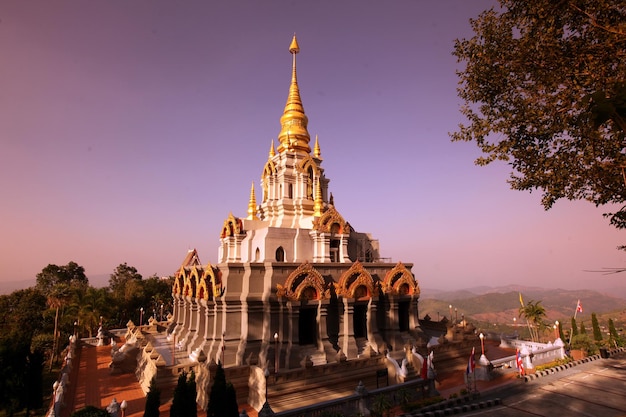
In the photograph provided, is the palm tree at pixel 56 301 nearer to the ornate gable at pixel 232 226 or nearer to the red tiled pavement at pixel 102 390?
the red tiled pavement at pixel 102 390

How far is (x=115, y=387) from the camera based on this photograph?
19.6m

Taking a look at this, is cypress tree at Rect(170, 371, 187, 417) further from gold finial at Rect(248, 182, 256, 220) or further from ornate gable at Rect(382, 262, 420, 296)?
gold finial at Rect(248, 182, 256, 220)

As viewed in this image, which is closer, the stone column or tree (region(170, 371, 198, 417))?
tree (region(170, 371, 198, 417))

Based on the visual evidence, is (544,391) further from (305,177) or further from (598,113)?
(305,177)

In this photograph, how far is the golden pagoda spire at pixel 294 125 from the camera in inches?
1177

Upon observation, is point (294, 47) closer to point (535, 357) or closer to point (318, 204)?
point (318, 204)

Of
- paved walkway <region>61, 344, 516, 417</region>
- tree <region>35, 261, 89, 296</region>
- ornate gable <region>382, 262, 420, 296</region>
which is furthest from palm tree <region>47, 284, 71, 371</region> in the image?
ornate gable <region>382, 262, 420, 296</region>

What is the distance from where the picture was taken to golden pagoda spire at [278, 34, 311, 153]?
98.1ft

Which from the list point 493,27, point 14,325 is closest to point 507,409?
point 493,27

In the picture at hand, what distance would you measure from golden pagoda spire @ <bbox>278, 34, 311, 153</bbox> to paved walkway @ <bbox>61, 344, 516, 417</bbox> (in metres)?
18.8

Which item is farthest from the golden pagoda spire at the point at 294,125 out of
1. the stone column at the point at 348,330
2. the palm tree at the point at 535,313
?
the palm tree at the point at 535,313

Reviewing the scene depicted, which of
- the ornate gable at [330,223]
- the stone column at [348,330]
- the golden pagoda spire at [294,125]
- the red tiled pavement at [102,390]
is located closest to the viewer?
the red tiled pavement at [102,390]

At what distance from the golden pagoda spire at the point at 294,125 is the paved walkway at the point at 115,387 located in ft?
61.8

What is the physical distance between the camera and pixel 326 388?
690 inches
